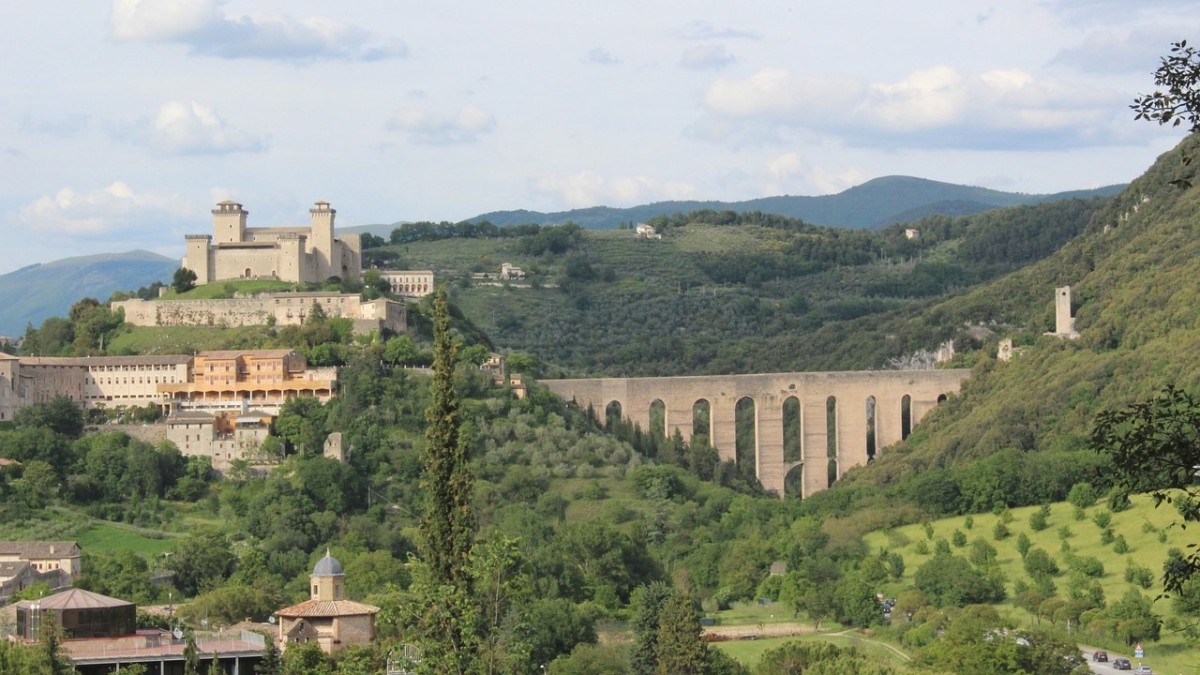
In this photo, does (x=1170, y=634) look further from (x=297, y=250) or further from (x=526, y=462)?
(x=297, y=250)

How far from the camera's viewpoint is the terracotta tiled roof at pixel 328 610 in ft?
153

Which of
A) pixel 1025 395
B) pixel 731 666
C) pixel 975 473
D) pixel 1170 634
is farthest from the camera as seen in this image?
pixel 1025 395

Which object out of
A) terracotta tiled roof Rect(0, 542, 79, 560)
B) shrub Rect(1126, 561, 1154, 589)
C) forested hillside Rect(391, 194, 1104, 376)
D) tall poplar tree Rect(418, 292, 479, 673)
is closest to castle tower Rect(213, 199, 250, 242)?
forested hillside Rect(391, 194, 1104, 376)

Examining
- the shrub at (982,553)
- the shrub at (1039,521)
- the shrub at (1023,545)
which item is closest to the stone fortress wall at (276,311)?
the shrub at (982,553)

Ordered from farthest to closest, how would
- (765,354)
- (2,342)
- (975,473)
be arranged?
(765,354), (2,342), (975,473)

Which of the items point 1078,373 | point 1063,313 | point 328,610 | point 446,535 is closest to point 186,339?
point 1078,373

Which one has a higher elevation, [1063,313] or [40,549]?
[1063,313]

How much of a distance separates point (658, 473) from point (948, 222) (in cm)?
9170

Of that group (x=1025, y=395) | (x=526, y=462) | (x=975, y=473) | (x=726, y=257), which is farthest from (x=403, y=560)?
(x=726, y=257)

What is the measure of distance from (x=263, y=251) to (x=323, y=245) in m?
3.13

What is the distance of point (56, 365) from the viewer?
274 ft

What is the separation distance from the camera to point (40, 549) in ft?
207

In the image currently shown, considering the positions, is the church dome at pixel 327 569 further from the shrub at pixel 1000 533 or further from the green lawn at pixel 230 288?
the green lawn at pixel 230 288

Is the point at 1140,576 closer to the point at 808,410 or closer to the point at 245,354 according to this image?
the point at 808,410
